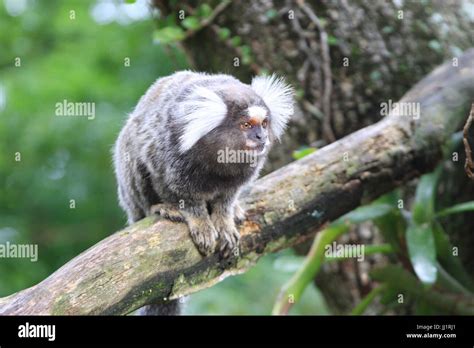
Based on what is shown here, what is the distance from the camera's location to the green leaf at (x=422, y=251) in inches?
152

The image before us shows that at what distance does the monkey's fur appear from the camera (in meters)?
3.50

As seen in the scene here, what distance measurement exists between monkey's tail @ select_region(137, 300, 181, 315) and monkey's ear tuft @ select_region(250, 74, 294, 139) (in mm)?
1232

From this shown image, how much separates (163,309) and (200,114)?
1.30 m

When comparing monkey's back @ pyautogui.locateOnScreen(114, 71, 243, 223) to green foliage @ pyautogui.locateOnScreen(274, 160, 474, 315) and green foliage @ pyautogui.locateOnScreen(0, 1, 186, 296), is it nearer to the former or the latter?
green foliage @ pyautogui.locateOnScreen(274, 160, 474, 315)

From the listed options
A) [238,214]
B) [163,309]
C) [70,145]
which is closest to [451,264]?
[238,214]

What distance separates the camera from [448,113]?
14.7 feet

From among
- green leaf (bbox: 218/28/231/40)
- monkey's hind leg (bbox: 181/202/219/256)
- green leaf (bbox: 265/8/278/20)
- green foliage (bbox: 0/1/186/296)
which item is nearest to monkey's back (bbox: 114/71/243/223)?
monkey's hind leg (bbox: 181/202/219/256)

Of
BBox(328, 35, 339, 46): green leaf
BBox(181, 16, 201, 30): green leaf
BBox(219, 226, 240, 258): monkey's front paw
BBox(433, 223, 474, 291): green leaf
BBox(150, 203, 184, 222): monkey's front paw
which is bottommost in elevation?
BBox(433, 223, 474, 291): green leaf

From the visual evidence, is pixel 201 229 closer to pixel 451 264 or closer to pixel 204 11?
pixel 451 264

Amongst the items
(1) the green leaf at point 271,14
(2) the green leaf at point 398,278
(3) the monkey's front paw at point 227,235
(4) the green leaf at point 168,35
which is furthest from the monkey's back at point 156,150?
(2) the green leaf at point 398,278

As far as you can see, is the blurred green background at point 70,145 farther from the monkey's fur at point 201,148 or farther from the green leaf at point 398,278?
the monkey's fur at point 201,148

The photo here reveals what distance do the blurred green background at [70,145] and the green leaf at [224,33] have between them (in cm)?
116

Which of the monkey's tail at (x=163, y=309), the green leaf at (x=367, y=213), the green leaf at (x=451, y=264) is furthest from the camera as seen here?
the green leaf at (x=451, y=264)

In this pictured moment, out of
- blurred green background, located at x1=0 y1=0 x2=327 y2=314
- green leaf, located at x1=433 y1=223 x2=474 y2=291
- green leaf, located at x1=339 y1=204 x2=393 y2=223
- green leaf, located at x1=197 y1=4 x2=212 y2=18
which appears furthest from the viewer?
blurred green background, located at x1=0 y1=0 x2=327 y2=314
